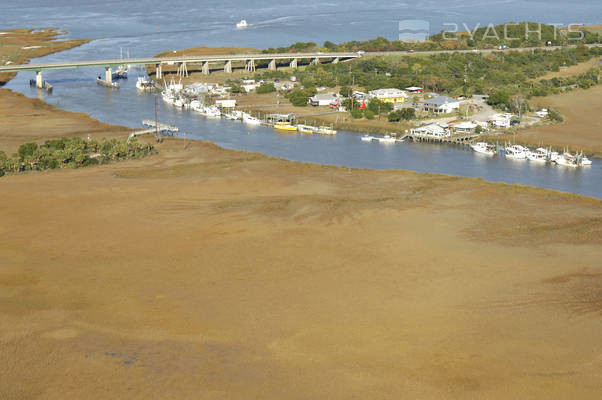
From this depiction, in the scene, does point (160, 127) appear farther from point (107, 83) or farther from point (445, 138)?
point (107, 83)

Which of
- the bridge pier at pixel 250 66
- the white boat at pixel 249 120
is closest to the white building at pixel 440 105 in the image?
the white boat at pixel 249 120

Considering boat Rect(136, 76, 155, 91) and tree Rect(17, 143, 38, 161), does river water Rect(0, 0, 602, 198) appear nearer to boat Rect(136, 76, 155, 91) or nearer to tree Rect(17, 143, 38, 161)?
boat Rect(136, 76, 155, 91)

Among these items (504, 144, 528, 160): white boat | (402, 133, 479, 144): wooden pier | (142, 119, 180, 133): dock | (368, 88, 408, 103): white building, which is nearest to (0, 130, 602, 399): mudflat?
(504, 144, 528, 160): white boat

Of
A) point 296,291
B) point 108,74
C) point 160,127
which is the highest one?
point 108,74

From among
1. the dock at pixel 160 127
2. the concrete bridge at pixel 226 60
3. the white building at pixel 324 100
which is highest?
the concrete bridge at pixel 226 60

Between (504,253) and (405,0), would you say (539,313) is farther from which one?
(405,0)

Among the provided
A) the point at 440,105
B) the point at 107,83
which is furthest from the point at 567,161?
the point at 107,83

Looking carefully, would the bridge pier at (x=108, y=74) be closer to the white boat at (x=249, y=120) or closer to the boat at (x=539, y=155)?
the white boat at (x=249, y=120)
